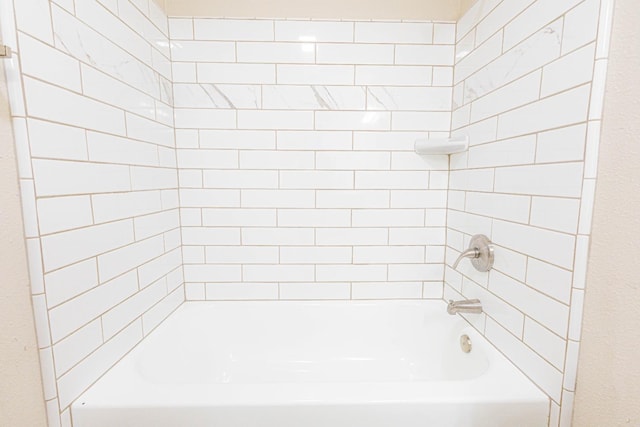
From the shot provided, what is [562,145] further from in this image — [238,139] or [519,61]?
[238,139]

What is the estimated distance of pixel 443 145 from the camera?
1.18 meters

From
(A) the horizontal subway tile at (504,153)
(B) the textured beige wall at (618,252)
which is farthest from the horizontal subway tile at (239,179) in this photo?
(B) the textured beige wall at (618,252)

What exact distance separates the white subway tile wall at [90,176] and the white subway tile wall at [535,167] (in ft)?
3.97

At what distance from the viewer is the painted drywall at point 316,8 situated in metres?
1.20

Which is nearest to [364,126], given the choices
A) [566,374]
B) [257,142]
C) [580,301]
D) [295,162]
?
[295,162]

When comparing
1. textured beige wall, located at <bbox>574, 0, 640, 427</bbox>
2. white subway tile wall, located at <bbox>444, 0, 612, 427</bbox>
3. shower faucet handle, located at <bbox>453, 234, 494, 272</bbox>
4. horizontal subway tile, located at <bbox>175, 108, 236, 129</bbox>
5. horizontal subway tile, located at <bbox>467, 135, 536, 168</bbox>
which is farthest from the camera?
horizontal subway tile, located at <bbox>175, 108, 236, 129</bbox>

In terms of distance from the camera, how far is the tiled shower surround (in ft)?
2.18

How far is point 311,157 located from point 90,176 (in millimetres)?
788

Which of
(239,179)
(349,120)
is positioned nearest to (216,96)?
(239,179)

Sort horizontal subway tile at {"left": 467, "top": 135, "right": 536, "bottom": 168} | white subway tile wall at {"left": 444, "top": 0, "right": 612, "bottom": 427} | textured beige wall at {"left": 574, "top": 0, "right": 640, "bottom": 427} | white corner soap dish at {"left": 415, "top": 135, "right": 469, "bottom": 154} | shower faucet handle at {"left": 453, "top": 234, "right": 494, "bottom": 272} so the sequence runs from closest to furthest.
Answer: textured beige wall at {"left": 574, "top": 0, "right": 640, "bottom": 427}, white subway tile wall at {"left": 444, "top": 0, "right": 612, "bottom": 427}, horizontal subway tile at {"left": 467, "top": 135, "right": 536, "bottom": 168}, shower faucet handle at {"left": 453, "top": 234, "right": 494, "bottom": 272}, white corner soap dish at {"left": 415, "top": 135, "right": 469, "bottom": 154}

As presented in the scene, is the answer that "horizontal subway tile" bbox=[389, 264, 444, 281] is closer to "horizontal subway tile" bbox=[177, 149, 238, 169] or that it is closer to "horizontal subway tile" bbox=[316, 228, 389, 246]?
"horizontal subway tile" bbox=[316, 228, 389, 246]

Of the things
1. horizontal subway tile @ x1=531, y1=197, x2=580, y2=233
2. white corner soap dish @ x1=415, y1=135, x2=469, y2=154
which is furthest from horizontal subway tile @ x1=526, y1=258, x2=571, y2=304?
white corner soap dish @ x1=415, y1=135, x2=469, y2=154

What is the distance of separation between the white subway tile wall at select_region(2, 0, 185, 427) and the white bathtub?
124mm

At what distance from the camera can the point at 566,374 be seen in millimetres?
685
